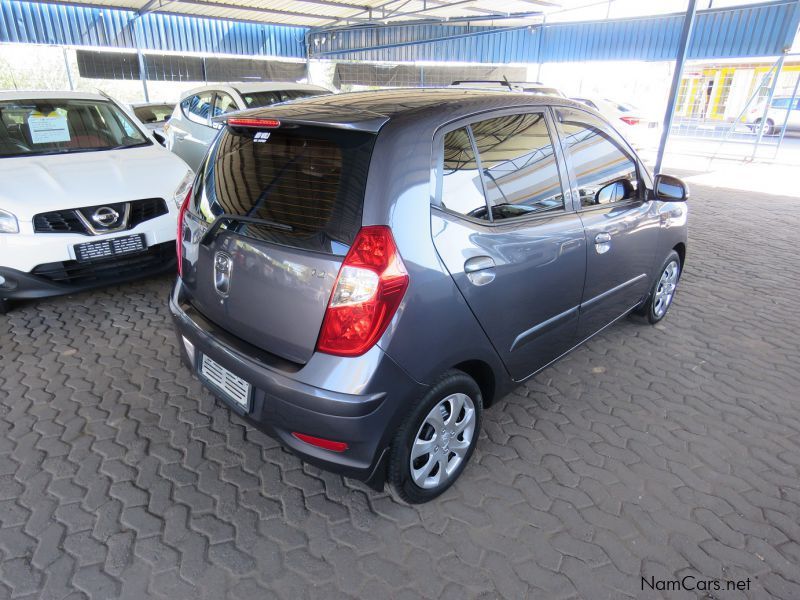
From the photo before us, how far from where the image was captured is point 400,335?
6.15 ft

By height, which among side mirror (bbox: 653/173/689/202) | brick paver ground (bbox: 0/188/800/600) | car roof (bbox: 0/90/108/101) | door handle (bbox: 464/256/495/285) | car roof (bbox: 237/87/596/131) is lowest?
brick paver ground (bbox: 0/188/800/600)

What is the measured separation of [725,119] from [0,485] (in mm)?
22931

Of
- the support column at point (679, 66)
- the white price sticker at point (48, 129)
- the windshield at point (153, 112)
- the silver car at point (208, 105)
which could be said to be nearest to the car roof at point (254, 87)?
the silver car at point (208, 105)

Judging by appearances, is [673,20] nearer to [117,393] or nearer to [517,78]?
[517,78]

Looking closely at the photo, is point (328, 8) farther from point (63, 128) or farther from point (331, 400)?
point (331, 400)

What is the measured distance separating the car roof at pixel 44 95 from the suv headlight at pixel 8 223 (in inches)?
73.8

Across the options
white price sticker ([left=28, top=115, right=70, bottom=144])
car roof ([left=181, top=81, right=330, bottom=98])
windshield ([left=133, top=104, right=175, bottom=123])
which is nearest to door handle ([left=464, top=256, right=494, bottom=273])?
white price sticker ([left=28, top=115, right=70, bottom=144])

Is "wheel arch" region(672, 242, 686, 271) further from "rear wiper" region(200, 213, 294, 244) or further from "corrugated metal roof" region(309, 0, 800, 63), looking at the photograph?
"corrugated metal roof" region(309, 0, 800, 63)

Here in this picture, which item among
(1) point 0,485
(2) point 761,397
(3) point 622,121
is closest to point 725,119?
(3) point 622,121

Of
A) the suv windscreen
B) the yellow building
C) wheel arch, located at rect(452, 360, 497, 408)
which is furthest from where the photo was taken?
the yellow building

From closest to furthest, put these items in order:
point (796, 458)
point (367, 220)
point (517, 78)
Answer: point (367, 220), point (796, 458), point (517, 78)

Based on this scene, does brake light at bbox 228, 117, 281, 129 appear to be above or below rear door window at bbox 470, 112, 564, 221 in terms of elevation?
above

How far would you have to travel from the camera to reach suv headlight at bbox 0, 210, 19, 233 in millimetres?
3547

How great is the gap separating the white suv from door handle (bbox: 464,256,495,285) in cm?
300
